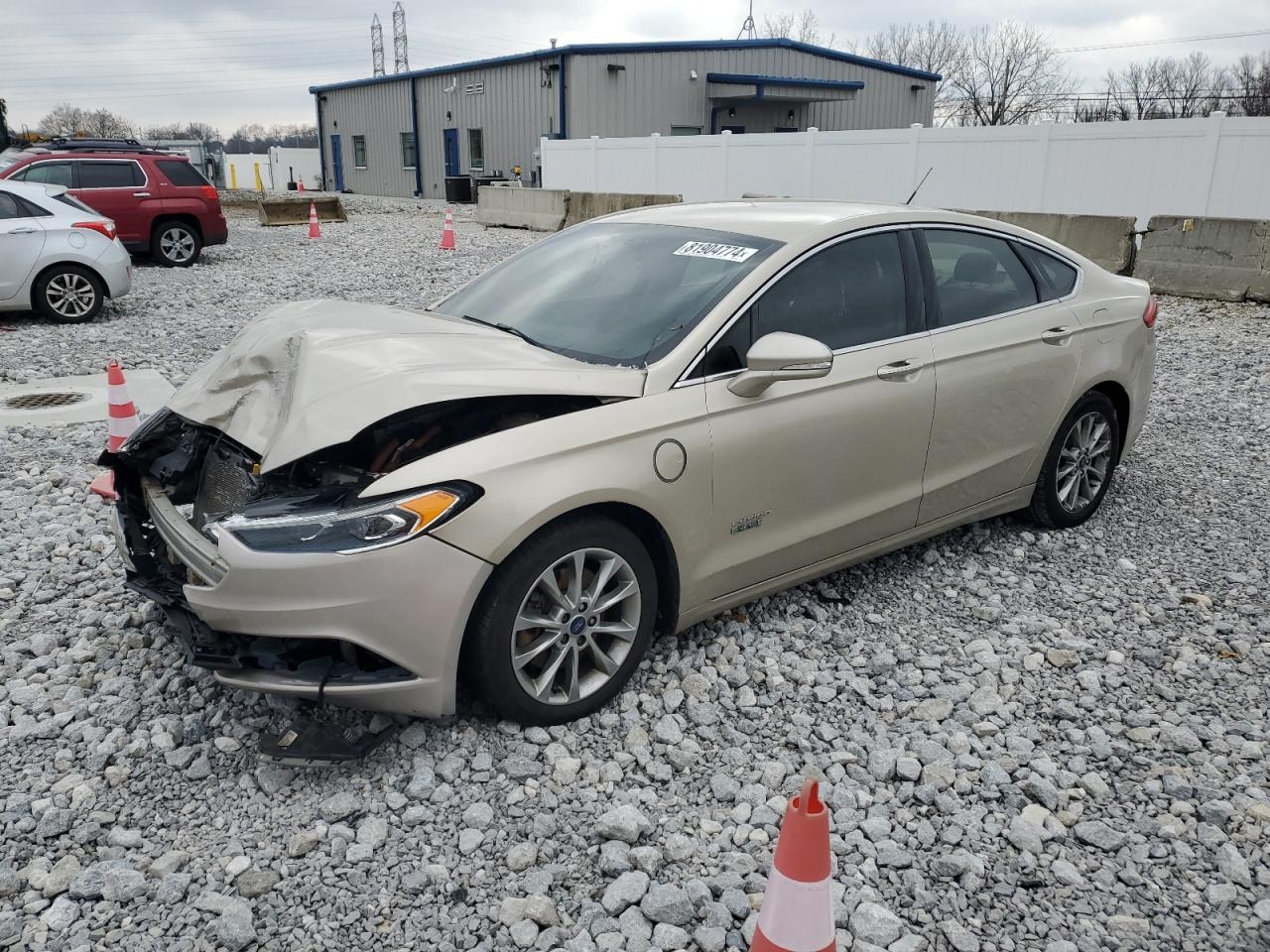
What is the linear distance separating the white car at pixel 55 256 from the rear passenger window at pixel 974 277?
9.62 meters

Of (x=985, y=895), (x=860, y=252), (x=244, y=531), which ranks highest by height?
(x=860, y=252)

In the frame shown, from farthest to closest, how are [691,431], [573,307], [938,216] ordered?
1. [938,216]
2. [573,307]
3. [691,431]

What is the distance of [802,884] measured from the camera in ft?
7.04

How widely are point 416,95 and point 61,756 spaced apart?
138 ft

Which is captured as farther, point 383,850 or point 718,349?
point 718,349

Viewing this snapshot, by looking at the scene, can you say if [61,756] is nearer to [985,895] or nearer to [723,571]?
[723,571]

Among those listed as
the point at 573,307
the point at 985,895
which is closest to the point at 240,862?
the point at 985,895

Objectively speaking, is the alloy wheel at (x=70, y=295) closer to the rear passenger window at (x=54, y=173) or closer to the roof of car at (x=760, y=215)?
the rear passenger window at (x=54, y=173)

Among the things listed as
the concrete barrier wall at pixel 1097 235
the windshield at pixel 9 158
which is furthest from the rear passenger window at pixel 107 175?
the concrete barrier wall at pixel 1097 235

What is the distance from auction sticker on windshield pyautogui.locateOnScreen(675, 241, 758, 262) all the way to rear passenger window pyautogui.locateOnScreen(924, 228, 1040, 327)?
3.20ft

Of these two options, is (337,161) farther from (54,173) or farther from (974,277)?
(974,277)

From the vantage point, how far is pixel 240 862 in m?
2.85

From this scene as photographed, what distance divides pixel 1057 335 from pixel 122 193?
→ 14808 mm

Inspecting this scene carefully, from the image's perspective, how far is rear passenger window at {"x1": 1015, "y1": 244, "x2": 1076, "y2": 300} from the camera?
496 cm
